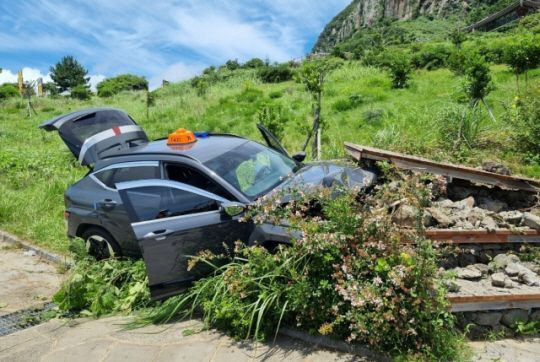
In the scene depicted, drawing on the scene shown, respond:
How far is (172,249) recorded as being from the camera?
439 cm

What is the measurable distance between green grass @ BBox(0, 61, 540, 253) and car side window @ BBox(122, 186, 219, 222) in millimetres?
3373

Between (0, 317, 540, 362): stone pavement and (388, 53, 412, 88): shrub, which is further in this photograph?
(388, 53, 412, 88): shrub

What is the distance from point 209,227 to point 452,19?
8946 centimetres

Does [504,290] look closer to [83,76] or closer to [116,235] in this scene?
[116,235]

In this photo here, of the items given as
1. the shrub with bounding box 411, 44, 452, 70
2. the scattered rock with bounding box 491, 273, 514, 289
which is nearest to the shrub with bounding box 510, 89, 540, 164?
the scattered rock with bounding box 491, 273, 514, 289

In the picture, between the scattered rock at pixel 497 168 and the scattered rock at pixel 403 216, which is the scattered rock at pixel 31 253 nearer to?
the scattered rock at pixel 403 216

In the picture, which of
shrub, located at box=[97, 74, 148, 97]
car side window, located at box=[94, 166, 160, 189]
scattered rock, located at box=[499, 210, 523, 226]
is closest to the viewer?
scattered rock, located at box=[499, 210, 523, 226]

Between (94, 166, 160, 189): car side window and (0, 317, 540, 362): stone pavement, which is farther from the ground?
(94, 166, 160, 189): car side window

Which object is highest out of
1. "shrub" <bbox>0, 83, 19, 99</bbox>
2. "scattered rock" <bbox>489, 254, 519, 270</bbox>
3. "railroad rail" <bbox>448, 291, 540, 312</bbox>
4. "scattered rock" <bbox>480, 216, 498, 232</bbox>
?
"shrub" <bbox>0, 83, 19, 99</bbox>

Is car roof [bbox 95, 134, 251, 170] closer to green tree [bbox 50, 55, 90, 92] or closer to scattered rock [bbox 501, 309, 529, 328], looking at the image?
scattered rock [bbox 501, 309, 529, 328]

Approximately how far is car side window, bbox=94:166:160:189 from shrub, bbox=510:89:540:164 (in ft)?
19.5

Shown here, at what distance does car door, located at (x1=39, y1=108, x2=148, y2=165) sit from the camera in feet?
22.4

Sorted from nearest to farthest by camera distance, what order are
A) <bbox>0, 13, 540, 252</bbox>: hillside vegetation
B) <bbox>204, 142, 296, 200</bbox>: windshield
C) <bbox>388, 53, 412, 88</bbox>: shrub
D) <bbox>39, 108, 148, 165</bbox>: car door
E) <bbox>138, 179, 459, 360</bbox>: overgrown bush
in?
<bbox>138, 179, 459, 360</bbox>: overgrown bush, <bbox>204, 142, 296, 200</bbox>: windshield, <bbox>39, 108, 148, 165</bbox>: car door, <bbox>0, 13, 540, 252</bbox>: hillside vegetation, <bbox>388, 53, 412, 88</bbox>: shrub

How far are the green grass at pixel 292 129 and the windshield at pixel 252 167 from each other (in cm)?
274
